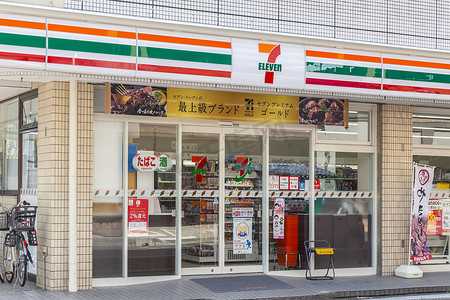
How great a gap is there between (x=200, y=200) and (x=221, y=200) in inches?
17.4

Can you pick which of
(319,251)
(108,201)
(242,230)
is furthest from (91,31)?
(319,251)

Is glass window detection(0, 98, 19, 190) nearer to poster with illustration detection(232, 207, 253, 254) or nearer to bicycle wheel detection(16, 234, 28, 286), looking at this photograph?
bicycle wheel detection(16, 234, 28, 286)

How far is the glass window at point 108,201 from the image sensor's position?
38.9ft

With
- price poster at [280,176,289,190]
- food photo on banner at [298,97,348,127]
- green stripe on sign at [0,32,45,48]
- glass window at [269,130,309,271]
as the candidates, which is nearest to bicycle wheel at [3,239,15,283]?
green stripe on sign at [0,32,45,48]

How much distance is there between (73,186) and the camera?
11180 mm

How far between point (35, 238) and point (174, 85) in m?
3.63

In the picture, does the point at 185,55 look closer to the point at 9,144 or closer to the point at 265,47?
the point at 265,47

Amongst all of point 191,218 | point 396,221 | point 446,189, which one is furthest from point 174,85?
point 446,189

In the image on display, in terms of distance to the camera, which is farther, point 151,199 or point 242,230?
point 242,230

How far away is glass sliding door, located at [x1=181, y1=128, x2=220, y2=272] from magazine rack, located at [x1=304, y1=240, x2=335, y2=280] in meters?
1.88

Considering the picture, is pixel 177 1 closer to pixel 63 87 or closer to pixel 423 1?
pixel 63 87

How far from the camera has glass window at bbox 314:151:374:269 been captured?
13.7 meters

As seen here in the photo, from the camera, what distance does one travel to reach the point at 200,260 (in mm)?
12930

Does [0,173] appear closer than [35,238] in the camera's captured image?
No
